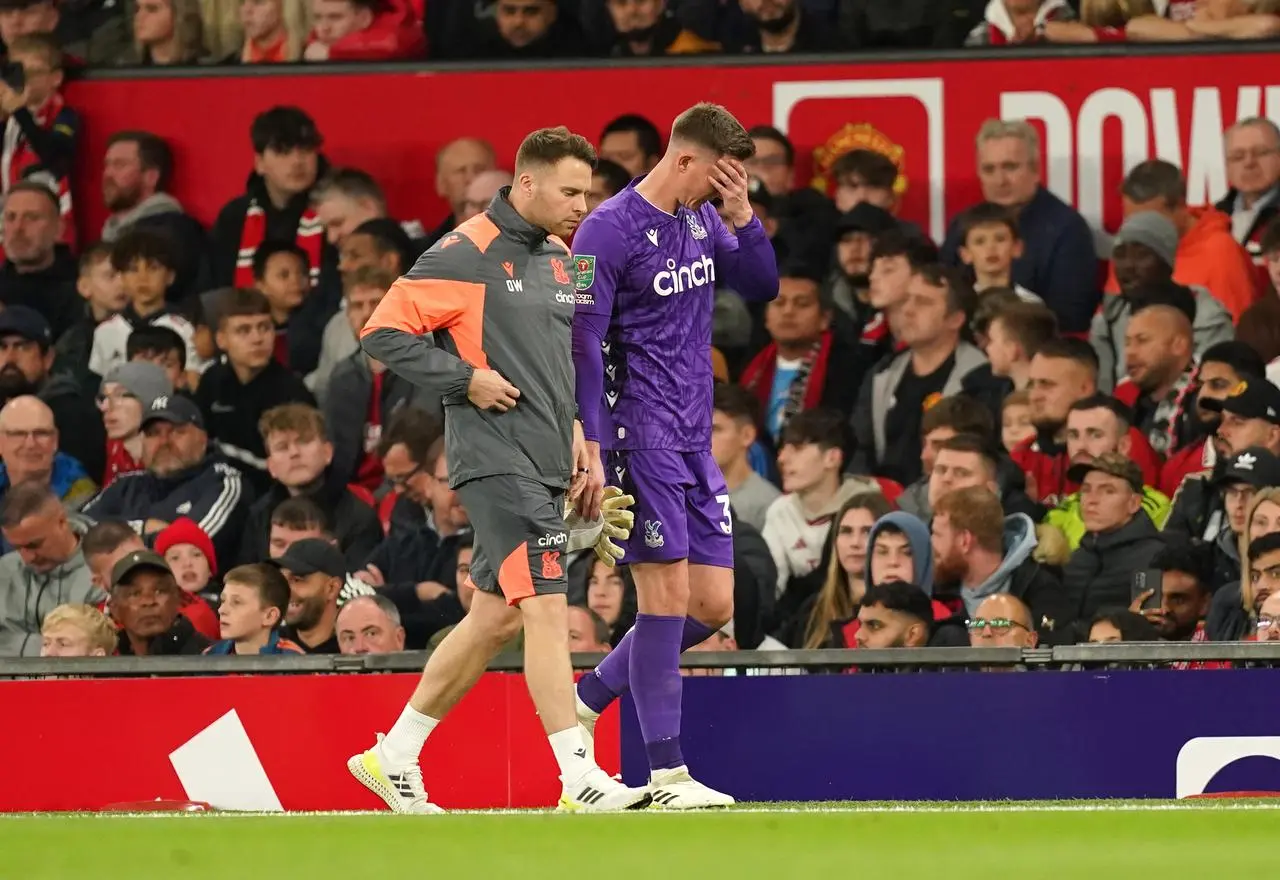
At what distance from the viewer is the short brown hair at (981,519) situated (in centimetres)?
1034

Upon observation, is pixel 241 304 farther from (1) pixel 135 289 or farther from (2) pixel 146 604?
(2) pixel 146 604

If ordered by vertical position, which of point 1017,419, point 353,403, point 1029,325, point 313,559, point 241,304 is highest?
point 241,304

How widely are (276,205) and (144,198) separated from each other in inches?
39.4

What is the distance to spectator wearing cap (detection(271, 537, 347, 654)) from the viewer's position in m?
10.9

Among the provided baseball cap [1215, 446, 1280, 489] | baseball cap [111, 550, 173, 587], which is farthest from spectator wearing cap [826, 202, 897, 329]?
baseball cap [111, 550, 173, 587]

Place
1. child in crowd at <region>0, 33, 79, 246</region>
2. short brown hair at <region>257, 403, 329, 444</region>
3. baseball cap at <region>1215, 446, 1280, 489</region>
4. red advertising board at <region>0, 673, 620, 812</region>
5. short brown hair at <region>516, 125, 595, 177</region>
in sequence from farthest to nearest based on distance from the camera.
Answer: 1. child in crowd at <region>0, 33, 79, 246</region>
2. short brown hair at <region>257, 403, 329, 444</region>
3. baseball cap at <region>1215, 446, 1280, 489</region>
4. red advertising board at <region>0, 673, 620, 812</region>
5. short brown hair at <region>516, 125, 595, 177</region>

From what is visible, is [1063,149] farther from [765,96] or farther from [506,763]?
[506,763]

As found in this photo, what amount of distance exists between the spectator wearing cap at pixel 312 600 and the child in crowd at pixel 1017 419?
358 cm

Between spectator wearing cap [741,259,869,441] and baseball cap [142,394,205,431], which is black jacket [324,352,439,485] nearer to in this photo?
baseball cap [142,394,205,431]

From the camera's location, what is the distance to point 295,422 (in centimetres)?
1249

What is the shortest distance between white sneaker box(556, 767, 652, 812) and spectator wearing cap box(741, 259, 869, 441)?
5.25 m

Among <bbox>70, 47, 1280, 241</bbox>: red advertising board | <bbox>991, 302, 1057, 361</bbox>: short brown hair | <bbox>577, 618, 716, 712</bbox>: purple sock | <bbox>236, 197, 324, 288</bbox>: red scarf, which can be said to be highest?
<bbox>70, 47, 1280, 241</bbox>: red advertising board

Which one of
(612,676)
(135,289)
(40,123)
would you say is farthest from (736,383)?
(40,123)

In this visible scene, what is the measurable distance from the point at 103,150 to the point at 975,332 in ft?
20.1
